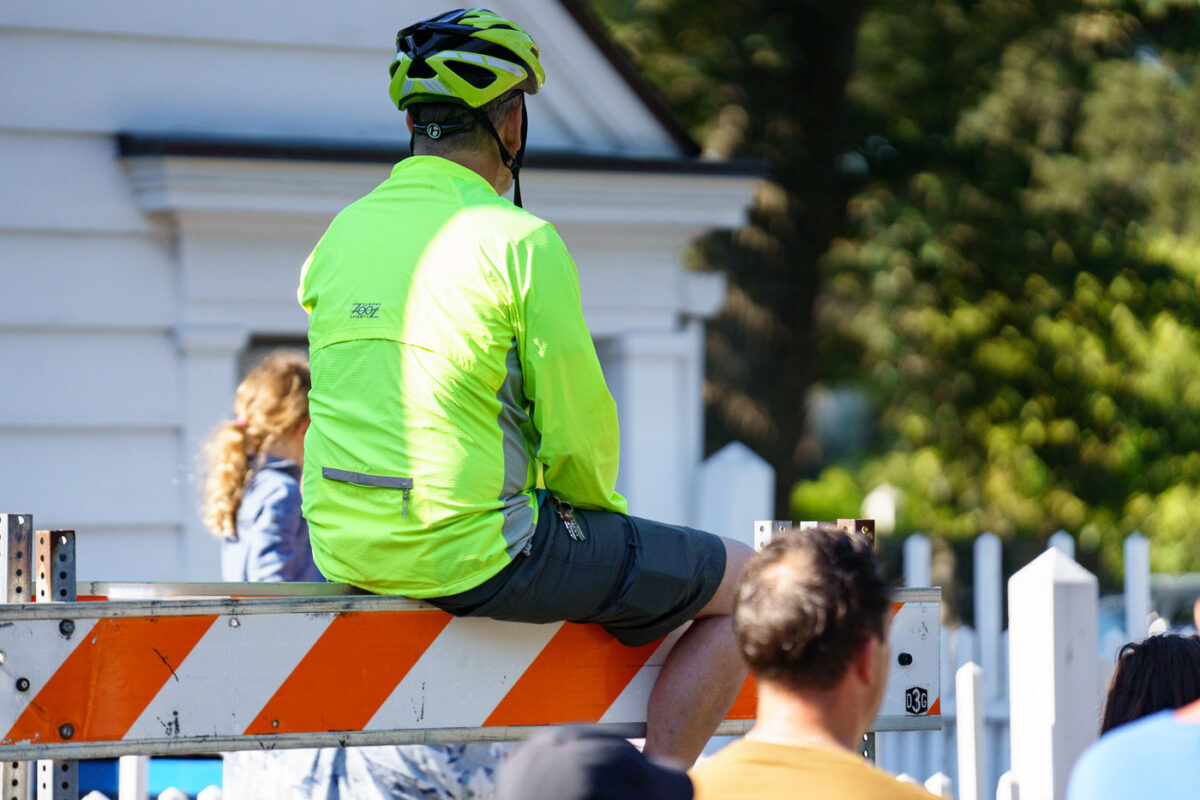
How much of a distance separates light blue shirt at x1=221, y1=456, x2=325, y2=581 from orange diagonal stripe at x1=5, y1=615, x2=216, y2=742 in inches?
66.9

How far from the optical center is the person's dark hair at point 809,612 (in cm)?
203

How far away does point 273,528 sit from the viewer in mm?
4605

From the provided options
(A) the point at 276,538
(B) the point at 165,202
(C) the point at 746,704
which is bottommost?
(C) the point at 746,704

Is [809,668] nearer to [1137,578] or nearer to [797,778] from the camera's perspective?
[797,778]

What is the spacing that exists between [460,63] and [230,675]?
4.36 feet

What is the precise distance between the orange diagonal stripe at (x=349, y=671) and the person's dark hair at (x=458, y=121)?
99 cm

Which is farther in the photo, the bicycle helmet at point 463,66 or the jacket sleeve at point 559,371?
the bicycle helmet at point 463,66

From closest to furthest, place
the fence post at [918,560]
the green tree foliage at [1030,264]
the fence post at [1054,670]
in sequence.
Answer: the fence post at [1054,670] → the fence post at [918,560] → the green tree foliage at [1030,264]

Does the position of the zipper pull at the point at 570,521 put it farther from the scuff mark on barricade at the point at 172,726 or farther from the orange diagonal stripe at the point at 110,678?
the scuff mark on barricade at the point at 172,726

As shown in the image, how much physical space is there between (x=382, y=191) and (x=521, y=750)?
1638mm

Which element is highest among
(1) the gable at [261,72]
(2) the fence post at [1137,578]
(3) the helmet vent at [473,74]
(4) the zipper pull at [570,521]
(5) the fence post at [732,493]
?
(1) the gable at [261,72]

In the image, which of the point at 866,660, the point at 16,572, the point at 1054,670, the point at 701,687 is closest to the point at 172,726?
the point at 16,572

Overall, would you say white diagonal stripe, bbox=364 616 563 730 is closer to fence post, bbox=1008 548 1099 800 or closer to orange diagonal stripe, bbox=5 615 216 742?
orange diagonal stripe, bbox=5 615 216 742

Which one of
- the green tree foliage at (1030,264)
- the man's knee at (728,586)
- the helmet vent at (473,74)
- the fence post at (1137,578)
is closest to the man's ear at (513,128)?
the helmet vent at (473,74)
